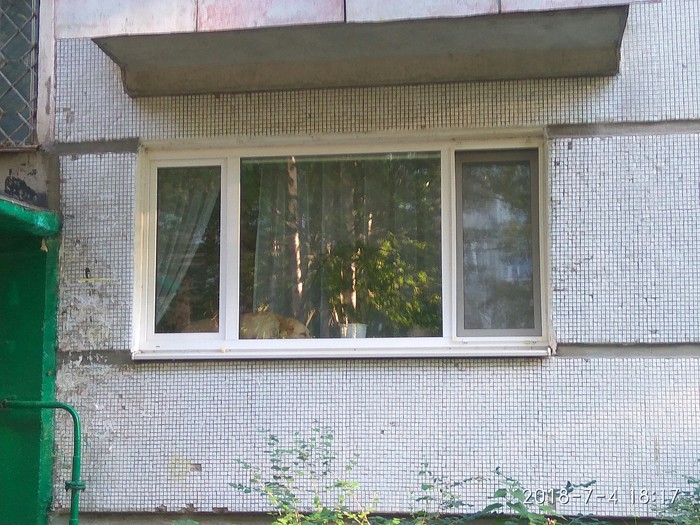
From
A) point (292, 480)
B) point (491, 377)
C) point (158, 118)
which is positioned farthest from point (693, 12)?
point (292, 480)

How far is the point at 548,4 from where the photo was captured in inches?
149

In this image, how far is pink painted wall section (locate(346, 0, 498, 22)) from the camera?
3.83 meters

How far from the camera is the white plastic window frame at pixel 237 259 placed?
14.6 ft

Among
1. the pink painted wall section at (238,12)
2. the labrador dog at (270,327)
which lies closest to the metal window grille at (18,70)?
the pink painted wall section at (238,12)

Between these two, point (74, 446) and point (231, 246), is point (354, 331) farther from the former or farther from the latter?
point (74, 446)

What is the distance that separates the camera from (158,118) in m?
4.75

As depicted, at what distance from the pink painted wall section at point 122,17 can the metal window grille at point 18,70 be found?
96 cm

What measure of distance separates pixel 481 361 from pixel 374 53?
1.90 metres

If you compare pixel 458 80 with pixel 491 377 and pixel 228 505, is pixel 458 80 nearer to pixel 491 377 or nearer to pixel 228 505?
pixel 491 377

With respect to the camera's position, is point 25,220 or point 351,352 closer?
point 25,220

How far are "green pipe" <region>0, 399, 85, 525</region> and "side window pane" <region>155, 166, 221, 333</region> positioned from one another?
722 millimetres

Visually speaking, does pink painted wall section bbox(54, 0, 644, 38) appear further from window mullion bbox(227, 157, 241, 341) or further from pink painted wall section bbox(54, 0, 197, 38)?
window mullion bbox(227, 157, 241, 341)

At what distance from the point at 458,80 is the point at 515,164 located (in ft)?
2.05

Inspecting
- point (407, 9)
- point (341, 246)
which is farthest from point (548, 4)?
point (341, 246)
